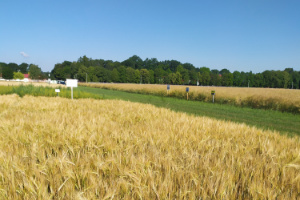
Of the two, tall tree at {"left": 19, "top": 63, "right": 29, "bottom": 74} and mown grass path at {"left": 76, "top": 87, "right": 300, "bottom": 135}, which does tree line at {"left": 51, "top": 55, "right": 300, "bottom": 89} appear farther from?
mown grass path at {"left": 76, "top": 87, "right": 300, "bottom": 135}

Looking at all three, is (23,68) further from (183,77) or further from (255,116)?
(255,116)

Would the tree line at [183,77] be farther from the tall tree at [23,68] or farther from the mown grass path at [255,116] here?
the mown grass path at [255,116]

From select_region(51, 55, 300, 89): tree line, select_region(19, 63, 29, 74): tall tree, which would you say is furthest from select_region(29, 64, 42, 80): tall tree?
select_region(19, 63, 29, 74): tall tree

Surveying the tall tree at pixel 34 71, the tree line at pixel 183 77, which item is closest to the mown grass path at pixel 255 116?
the tree line at pixel 183 77

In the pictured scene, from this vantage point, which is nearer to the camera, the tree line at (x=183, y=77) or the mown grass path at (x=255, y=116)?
the mown grass path at (x=255, y=116)

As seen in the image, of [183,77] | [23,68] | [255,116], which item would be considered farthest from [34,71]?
[255,116]

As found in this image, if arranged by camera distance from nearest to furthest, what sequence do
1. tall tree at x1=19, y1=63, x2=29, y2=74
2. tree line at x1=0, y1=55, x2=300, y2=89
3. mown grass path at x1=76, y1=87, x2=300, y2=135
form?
mown grass path at x1=76, y1=87, x2=300, y2=135, tree line at x1=0, y1=55, x2=300, y2=89, tall tree at x1=19, y1=63, x2=29, y2=74

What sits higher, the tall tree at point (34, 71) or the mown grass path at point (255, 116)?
the tall tree at point (34, 71)

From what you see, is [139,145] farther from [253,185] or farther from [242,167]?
[253,185]

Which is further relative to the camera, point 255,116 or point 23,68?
point 23,68

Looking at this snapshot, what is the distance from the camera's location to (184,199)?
0.99 m

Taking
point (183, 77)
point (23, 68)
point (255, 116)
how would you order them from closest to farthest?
point (255, 116) < point (183, 77) < point (23, 68)

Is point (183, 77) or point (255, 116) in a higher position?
point (183, 77)

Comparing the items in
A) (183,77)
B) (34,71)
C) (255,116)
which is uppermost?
(34,71)
